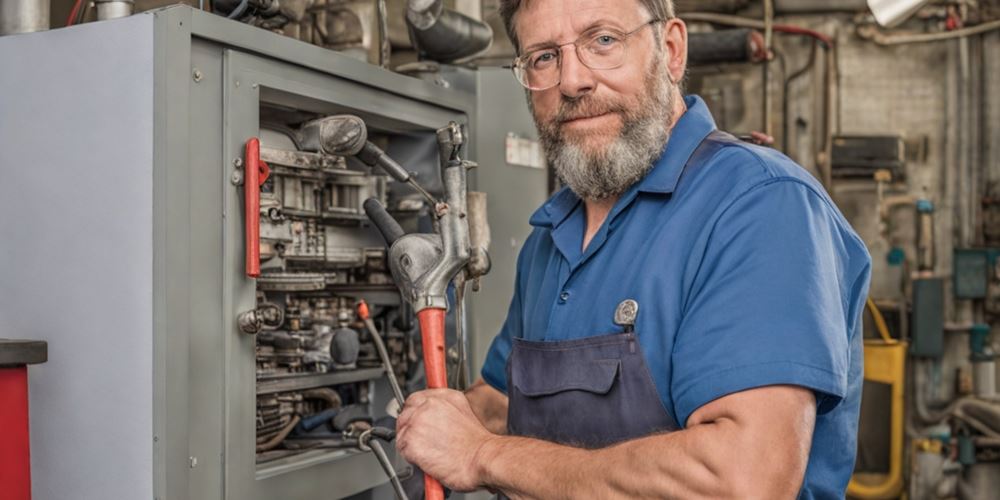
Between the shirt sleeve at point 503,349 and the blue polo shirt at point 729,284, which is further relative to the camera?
the shirt sleeve at point 503,349

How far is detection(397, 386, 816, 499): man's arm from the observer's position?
1.01 meters

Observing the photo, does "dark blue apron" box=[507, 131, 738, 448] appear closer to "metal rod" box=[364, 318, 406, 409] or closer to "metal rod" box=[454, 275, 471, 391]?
"metal rod" box=[364, 318, 406, 409]

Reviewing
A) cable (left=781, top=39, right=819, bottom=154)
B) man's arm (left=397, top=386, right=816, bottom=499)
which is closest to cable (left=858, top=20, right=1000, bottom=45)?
cable (left=781, top=39, right=819, bottom=154)

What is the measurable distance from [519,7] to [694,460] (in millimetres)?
733

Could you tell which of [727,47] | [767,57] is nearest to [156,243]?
[727,47]

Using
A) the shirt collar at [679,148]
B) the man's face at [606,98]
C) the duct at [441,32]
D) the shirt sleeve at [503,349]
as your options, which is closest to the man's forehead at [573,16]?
the man's face at [606,98]

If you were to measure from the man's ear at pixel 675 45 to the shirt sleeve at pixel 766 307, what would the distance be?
347mm

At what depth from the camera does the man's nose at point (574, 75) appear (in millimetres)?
1329

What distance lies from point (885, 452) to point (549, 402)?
103 inches

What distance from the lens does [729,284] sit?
3.58 ft

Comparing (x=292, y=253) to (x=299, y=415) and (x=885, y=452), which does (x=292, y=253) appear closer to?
(x=299, y=415)

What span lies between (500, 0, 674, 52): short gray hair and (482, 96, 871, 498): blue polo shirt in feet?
0.44

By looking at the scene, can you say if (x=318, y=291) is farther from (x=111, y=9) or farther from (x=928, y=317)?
(x=928, y=317)

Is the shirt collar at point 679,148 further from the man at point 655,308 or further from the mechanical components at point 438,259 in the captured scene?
the mechanical components at point 438,259
